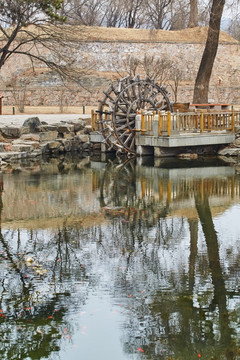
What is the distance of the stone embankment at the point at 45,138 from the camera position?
26547mm

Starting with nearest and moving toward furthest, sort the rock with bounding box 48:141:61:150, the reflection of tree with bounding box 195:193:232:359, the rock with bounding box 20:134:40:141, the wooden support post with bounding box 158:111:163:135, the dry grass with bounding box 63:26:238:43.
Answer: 1. the reflection of tree with bounding box 195:193:232:359
2. the wooden support post with bounding box 158:111:163:135
3. the rock with bounding box 20:134:40:141
4. the rock with bounding box 48:141:61:150
5. the dry grass with bounding box 63:26:238:43

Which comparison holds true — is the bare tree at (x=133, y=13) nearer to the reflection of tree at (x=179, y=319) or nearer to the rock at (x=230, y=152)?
the rock at (x=230, y=152)

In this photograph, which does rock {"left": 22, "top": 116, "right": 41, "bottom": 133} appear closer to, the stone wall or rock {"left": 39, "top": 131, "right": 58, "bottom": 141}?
rock {"left": 39, "top": 131, "right": 58, "bottom": 141}

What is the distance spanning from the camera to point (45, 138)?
2880cm

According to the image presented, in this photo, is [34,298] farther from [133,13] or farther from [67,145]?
[133,13]

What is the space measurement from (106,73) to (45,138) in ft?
91.6

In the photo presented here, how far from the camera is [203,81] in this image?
30.2m

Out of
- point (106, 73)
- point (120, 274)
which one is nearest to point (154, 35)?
point (106, 73)

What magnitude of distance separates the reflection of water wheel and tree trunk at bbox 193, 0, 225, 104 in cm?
300

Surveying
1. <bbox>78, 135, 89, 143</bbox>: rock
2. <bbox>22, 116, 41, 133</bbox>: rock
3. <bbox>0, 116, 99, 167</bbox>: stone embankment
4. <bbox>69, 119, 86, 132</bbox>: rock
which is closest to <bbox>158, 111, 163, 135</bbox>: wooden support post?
<bbox>0, 116, 99, 167</bbox>: stone embankment

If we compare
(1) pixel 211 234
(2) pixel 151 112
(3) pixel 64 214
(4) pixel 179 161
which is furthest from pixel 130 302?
(2) pixel 151 112

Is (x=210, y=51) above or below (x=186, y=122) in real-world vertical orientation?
above

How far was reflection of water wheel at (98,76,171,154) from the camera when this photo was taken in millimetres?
26453

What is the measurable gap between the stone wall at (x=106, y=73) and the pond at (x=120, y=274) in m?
33.0
